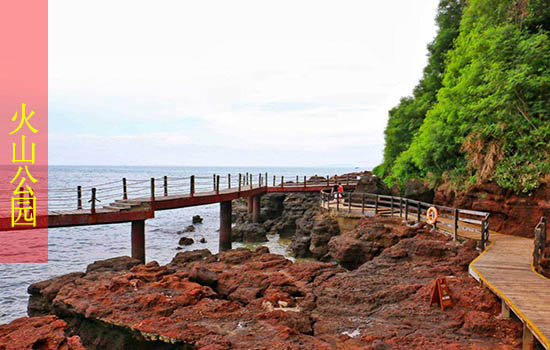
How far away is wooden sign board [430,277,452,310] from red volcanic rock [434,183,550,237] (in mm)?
6727

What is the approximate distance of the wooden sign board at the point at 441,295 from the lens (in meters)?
8.05

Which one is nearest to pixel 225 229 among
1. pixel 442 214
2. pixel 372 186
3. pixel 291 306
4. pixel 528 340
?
pixel 372 186

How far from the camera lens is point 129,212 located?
15.3m

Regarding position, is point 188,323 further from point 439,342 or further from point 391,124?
point 391,124

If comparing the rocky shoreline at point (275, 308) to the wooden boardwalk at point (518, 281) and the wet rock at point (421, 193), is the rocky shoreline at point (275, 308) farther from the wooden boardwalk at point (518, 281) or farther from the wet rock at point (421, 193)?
the wet rock at point (421, 193)

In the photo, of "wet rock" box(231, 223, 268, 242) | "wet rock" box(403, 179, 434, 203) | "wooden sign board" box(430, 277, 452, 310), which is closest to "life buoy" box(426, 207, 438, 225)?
"wet rock" box(403, 179, 434, 203)

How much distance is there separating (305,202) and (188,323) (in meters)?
23.9

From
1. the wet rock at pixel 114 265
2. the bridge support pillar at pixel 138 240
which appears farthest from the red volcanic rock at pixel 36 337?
the bridge support pillar at pixel 138 240

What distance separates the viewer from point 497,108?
1482 centimetres

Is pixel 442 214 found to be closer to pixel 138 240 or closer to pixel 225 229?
pixel 225 229

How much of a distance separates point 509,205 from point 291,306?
32.7 feet

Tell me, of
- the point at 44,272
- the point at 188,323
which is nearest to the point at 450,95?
the point at 188,323

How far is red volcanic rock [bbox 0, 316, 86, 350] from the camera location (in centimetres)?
727

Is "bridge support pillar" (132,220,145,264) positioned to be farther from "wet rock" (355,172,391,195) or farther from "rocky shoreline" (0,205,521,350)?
"wet rock" (355,172,391,195)
